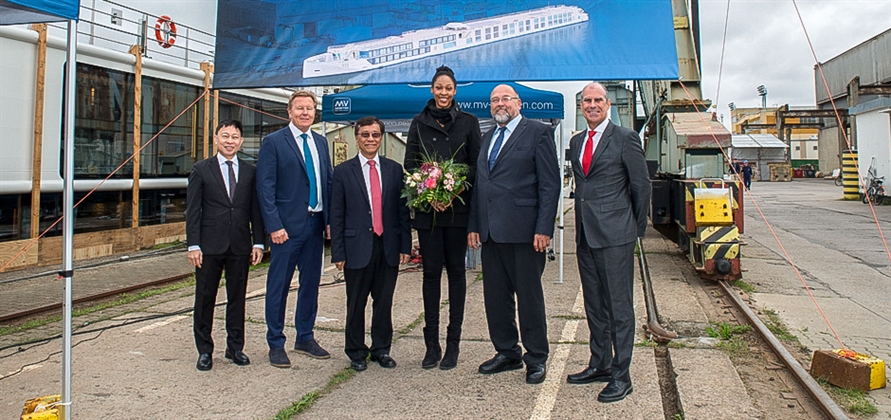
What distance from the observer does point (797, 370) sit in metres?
4.10

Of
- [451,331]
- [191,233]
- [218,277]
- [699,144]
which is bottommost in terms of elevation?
[451,331]

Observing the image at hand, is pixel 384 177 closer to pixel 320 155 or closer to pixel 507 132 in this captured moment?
pixel 320 155

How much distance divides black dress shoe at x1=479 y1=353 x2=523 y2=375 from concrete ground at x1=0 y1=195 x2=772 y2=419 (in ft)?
0.20

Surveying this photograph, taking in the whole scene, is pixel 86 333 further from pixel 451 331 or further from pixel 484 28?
pixel 484 28

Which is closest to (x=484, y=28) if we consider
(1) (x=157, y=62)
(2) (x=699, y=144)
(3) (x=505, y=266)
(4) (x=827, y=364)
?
(2) (x=699, y=144)

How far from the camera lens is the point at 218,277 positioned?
4.39 meters

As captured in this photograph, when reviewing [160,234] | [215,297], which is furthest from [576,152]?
[160,234]

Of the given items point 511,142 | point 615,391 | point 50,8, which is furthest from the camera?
point 511,142

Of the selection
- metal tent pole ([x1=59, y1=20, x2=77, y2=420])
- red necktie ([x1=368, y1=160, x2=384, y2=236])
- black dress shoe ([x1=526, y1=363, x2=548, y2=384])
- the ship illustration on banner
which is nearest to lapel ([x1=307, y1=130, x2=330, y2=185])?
red necktie ([x1=368, y1=160, x2=384, y2=236])

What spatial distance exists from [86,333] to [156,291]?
88.9 inches

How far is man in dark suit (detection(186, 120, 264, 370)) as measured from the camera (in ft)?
14.0

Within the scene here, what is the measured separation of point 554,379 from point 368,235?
1.64 metres

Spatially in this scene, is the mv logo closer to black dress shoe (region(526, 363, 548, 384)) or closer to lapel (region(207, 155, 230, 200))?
lapel (region(207, 155, 230, 200))

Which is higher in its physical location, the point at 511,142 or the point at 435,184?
the point at 511,142
